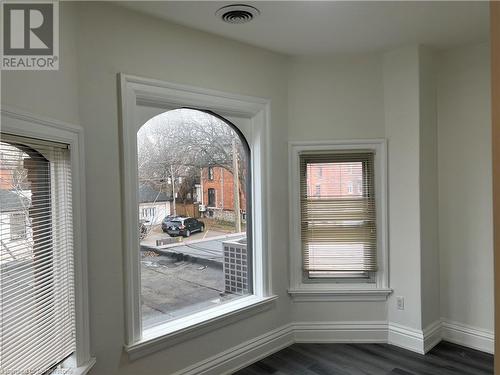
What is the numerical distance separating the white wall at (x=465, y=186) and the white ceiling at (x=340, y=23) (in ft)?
0.84

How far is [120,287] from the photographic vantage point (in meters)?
2.26

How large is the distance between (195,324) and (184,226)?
0.67m

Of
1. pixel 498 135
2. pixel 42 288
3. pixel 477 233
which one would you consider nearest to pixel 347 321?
pixel 477 233

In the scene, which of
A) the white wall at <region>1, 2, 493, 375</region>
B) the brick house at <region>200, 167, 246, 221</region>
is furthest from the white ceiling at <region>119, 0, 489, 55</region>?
the brick house at <region>200, 167, 246, 221</region>

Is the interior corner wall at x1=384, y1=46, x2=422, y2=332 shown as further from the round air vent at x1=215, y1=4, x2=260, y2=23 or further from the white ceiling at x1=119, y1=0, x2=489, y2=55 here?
the round air vent at x1=215, y1=4, x2=260, y2=23

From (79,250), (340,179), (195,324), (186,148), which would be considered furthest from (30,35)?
Result: (340,179)

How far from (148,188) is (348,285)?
6.00 ft

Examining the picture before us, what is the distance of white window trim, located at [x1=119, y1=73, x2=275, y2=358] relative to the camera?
7.45ft

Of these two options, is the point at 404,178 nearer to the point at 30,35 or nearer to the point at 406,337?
the point at 406,337

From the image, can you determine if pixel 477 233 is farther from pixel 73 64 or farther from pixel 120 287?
pixel 73 64

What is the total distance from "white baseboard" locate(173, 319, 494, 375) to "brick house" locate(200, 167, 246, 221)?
3.29 ft

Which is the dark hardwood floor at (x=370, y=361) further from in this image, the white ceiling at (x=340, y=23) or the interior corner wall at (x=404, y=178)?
the white ceiling at (x=340, y=23)

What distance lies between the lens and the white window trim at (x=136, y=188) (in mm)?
2271

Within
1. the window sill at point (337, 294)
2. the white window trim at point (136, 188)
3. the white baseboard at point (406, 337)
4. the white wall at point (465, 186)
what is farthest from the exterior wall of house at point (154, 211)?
the white wall at point (465, 186)
